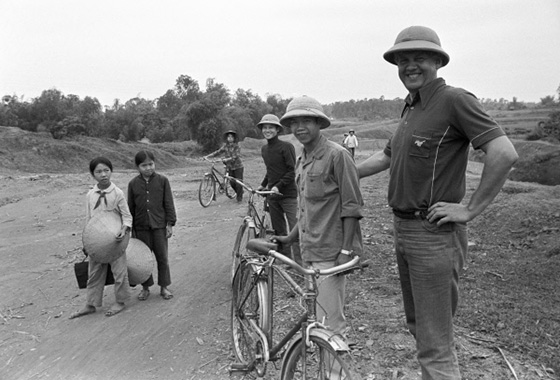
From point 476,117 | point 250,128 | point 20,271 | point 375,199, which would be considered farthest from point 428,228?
point 250,128

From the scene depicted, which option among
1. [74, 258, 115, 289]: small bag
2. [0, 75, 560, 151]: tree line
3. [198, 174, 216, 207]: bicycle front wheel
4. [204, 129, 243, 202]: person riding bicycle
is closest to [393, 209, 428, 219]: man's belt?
[74, 258, 115, 289]: small bag

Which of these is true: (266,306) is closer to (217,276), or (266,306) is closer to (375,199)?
(217,276)

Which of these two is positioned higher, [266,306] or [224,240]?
[266,306]

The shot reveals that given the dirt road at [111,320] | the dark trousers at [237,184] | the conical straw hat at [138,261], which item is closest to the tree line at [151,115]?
the dark trousers at [237,184]

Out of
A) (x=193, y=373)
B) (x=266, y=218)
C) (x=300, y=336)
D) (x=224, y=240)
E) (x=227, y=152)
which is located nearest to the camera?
(x=300, y=336)

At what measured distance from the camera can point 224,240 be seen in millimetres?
8180

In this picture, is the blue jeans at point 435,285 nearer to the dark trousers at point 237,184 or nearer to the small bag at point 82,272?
the small bag at point 82,272

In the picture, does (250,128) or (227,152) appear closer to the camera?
(227,152)

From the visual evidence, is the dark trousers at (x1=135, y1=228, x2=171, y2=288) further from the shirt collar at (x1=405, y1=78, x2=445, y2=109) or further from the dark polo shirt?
the shirt collar at (x1=405, y1=78, x2=445, y2=109)

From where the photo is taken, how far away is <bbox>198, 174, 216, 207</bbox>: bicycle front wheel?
1169 centimetres

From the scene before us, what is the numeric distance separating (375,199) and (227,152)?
3.96 m

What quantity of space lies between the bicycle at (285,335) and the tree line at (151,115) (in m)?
25.9

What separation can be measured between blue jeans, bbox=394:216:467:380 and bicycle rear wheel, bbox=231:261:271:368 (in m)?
1.14

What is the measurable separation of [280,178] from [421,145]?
357 centimetres
